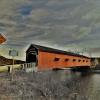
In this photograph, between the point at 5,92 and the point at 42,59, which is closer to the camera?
the point at 5,92

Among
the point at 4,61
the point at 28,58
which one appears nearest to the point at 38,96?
the point at 28,58

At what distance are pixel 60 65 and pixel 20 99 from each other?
24936 millimetres

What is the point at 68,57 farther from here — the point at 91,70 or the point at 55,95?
the point at 91,70

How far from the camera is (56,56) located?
122 ft

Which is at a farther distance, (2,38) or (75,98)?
(75,98)

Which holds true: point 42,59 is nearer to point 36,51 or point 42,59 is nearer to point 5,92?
point 36,51

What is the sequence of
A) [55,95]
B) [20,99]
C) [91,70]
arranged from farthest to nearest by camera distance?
1. [91,70]
2. [55,95]
3. [20,99]

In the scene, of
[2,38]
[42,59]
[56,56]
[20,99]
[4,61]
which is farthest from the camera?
[4,61]

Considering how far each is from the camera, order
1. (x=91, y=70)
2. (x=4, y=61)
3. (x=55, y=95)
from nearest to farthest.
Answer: (x=55, y=95), (x=4, y=61), (x=91, y=70)

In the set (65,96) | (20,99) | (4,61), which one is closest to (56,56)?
(4,61)

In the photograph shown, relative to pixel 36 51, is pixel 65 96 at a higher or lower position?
lower

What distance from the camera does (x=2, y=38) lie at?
10.2 metres

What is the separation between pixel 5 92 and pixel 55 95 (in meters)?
3.48

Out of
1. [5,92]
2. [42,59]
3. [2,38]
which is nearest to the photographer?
[2,38]
